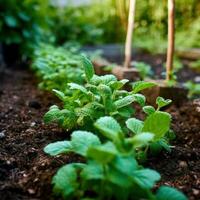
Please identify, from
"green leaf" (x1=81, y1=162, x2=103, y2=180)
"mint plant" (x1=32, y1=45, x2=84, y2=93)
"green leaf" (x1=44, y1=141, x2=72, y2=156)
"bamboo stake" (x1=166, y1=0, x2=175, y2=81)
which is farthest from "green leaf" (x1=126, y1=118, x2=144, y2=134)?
"bamboo stake" (x1=166, y1=0, x2=175, y2=81)

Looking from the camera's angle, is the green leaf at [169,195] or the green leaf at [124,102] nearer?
the green leaf at [169,195]

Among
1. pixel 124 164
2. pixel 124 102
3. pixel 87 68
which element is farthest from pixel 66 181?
pixel 87 68

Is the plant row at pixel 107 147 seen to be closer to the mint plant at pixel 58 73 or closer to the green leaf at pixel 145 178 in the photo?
the green leaf at pixel 145 178

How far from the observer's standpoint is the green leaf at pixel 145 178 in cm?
154

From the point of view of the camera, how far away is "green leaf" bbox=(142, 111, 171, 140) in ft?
6.01

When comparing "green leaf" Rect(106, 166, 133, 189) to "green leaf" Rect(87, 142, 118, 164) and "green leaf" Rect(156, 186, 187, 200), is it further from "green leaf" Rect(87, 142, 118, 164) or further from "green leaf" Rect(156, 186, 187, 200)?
"green leaf" Rect(156, 186, 187, 200)

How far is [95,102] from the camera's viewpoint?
6.88ft

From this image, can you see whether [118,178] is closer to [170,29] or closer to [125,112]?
[125,112]

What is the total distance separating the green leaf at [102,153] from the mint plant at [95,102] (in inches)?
21.9

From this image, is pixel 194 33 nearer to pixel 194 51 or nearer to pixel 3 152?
pixel 194 51

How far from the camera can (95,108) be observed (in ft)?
6.91

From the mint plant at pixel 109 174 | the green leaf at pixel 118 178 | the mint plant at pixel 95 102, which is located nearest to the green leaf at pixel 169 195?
the mint plant at pixel 109 174

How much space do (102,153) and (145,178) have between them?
0.19 metres

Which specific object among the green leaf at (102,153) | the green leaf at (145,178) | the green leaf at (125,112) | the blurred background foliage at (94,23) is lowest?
the blurred background foliage at (94,23)
